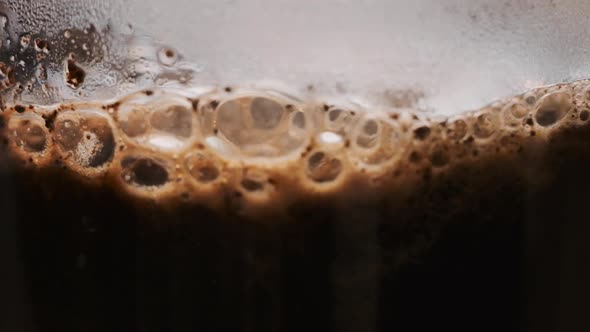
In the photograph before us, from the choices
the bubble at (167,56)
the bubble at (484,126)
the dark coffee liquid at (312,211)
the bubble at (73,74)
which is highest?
the bubble at (73,74)

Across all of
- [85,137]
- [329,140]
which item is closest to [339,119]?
[329,140]

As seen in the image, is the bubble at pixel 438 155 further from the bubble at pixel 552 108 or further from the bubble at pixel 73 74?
the bubble at pixel 73 74

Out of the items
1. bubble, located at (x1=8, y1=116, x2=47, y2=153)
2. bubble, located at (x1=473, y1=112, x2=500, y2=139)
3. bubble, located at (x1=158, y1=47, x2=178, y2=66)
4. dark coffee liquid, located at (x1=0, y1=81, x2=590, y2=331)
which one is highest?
→ bubble, located at (x1=158, y1=47, x2=178, y2=66)

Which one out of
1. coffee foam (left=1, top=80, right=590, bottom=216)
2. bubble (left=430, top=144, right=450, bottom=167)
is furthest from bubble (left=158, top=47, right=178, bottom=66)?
bubble (left=430, top=144, right=450, bottom=167)

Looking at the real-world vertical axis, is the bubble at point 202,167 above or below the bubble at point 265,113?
below

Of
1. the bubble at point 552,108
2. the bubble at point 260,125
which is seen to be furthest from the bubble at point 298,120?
the bubble at point 552,108

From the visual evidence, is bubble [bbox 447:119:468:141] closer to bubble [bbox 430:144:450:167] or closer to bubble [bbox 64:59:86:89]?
bubble [bbox 430:144:450:167]

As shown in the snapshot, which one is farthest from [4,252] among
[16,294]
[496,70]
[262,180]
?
[496,70]
